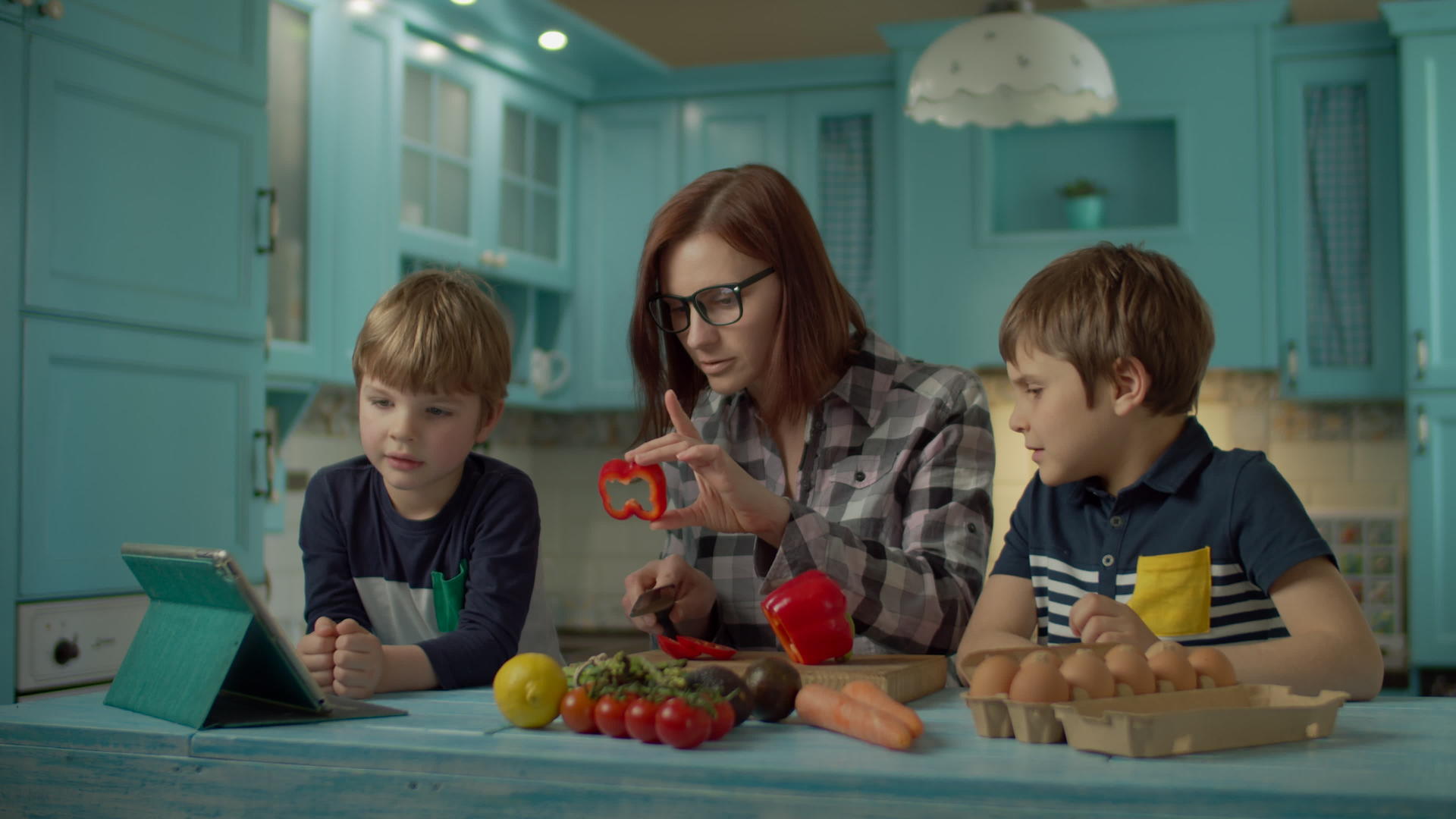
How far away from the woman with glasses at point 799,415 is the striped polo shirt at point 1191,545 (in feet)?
0.51

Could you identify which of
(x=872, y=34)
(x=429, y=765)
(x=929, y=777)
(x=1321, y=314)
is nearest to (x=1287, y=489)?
(x=929, y=777)

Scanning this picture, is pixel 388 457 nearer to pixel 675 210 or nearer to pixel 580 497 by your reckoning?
pixel 675 210

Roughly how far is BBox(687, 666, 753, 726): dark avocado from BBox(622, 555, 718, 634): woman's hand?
1.55 feet

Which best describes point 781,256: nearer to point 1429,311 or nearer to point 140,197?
point 140,197

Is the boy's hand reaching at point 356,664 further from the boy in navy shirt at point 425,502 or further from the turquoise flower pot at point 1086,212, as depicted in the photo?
the turquoise flower pot at point 1086,212

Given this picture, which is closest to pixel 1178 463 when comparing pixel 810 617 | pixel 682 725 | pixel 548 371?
pixel 810 617

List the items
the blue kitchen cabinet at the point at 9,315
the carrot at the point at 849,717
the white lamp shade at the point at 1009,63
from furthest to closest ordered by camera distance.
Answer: the white lamp shade at the point at 1009,63 < the blue kitchen cabinet at the point at 9,315 < the carrot at the point at 849,717

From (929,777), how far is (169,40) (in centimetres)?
218

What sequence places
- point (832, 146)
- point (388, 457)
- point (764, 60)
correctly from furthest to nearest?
point (764, 60)
point (832, 146)
point (388, 457)

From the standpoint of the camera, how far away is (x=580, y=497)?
4.77 meters

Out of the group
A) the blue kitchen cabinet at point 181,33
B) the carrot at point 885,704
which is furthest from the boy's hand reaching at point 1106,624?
the blue kitchen cabinet at point 181,33

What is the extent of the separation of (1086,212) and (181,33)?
2661 millimetres

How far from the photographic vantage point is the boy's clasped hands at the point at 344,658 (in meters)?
1.19

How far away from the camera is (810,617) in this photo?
1211 mm
